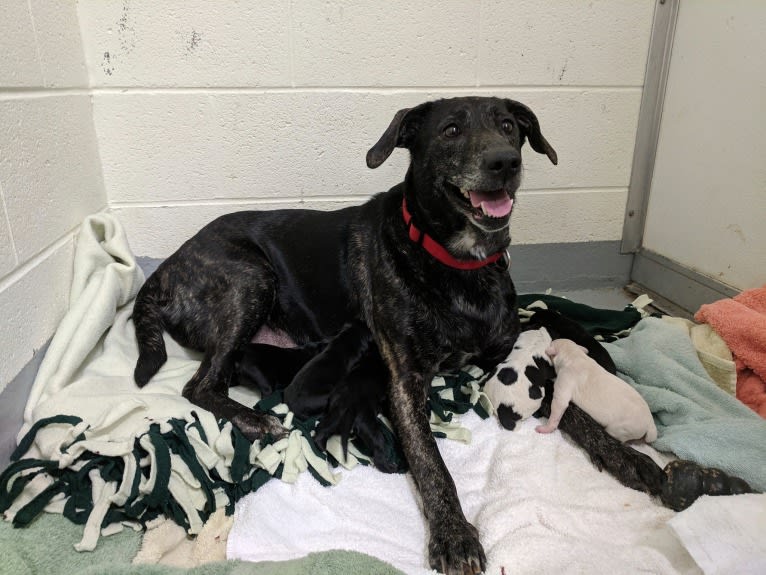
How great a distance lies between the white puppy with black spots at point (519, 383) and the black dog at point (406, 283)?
12 centimetres

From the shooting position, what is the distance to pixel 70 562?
1426 mm

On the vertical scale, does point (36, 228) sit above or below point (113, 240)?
above

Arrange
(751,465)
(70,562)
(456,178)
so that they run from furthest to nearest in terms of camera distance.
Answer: (456,178)
(751,465)
(70,562)

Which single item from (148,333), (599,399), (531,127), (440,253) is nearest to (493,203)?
(440,253)

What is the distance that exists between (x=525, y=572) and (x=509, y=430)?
63 centimetres

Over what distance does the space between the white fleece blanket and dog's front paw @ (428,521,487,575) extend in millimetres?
36

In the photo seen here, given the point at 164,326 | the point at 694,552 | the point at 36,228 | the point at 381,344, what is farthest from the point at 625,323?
the point at 36,228

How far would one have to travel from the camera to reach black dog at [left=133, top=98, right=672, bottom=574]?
1.77 m

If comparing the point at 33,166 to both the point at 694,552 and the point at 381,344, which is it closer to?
the point at 381,344

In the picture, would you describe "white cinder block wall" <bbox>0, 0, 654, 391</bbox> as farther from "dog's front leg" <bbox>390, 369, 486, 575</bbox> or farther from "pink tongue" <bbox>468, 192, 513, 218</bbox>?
"dog's front leg" <bbox>390, 369, 486, 575</bbox>

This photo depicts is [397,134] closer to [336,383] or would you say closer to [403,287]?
[403,287]

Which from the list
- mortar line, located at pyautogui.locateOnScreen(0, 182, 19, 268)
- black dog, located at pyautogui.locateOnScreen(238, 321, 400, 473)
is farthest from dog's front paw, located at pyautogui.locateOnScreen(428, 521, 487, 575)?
mortar line, located at pyautogui.locateOnScreen(0, 182, 19, 268)

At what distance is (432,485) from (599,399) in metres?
0.69

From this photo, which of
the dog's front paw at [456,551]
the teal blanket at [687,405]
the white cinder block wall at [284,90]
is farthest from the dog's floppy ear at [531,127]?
the dog's front paw at [456,551]
